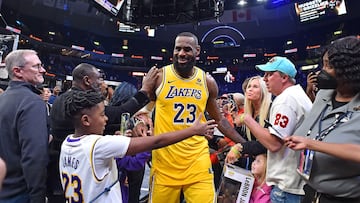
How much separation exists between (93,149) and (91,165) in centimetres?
10

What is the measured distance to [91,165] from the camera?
2.00 m

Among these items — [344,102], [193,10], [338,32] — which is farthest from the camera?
[338,32]

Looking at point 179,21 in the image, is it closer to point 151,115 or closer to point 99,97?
point 151,115

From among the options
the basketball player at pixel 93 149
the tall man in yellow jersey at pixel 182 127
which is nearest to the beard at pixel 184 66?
the tall man in yellow jersey at pixel 182 127

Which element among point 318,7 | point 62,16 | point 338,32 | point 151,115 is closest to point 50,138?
point 151,115

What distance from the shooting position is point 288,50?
28.7 metres

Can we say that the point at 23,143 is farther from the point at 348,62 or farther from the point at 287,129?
the point at 348,62

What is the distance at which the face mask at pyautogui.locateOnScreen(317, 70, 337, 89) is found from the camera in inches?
81.6

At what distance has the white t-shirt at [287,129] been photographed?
2463 millimetres

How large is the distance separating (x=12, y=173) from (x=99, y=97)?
0.92 meters

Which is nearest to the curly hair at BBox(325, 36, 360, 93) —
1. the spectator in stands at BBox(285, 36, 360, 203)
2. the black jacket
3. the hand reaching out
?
the spectator in stands at BBox(285, 36, 360, 203)

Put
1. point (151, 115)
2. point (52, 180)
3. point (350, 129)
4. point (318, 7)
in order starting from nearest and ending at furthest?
point (350, 129)
point (52, 180)
point (151, 115)
point (318, 7)

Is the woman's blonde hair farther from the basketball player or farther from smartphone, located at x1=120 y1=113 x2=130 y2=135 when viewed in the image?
smartphone, located at x1=120 y1=113 x2=130 y2=135

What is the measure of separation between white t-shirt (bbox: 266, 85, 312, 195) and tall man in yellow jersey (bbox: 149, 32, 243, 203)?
75cm
